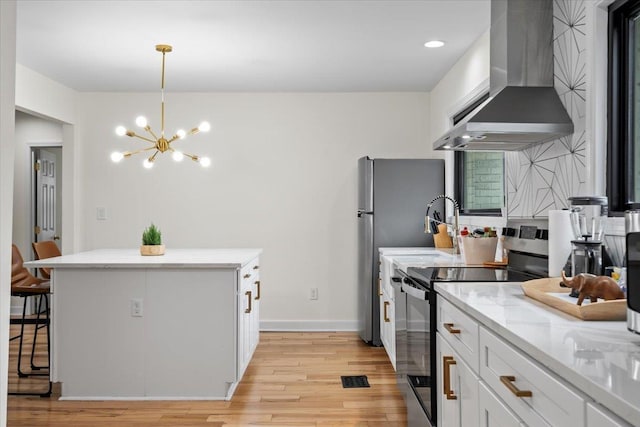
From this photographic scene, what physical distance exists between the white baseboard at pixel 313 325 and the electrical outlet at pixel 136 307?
232 cm

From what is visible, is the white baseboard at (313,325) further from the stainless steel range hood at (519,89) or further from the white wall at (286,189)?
the stainless steel range hood at (519,89)

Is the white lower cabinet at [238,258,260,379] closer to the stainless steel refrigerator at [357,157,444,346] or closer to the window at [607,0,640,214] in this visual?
the stainless steel refrigerator at [357,157,444,346]

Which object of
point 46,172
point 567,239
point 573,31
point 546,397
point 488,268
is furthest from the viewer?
point 46,172

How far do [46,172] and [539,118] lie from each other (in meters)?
6.05

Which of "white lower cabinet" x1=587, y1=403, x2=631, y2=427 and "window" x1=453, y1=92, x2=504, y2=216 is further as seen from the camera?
"window" x1=453, y1=92, x2=504, y2=216

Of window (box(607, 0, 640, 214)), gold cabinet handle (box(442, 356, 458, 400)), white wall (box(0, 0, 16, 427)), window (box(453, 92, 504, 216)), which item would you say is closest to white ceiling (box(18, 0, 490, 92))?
window (box(453, 92, 504, 216))

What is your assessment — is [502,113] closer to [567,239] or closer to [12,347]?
[567,239]

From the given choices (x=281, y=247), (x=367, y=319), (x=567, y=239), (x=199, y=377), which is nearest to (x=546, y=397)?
(x=567, y=239)

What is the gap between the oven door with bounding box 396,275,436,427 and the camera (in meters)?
2.32

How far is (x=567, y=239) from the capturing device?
2.20 m

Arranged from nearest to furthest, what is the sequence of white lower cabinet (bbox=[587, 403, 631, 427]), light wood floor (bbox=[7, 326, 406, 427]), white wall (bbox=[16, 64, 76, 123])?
white lower cabinet (bbox=[587, 403, 631, 427])
light wood floor (bbox=[7, 326, 406, 427])
white wall (bbox=[16, 64, 76, 123])

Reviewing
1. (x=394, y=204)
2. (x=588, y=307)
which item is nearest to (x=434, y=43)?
(x=394, y=204)

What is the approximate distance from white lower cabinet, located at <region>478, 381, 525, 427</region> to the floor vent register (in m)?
2.13

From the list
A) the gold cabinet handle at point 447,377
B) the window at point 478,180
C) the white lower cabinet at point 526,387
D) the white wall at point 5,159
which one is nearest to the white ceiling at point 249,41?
the window at point 478,180
